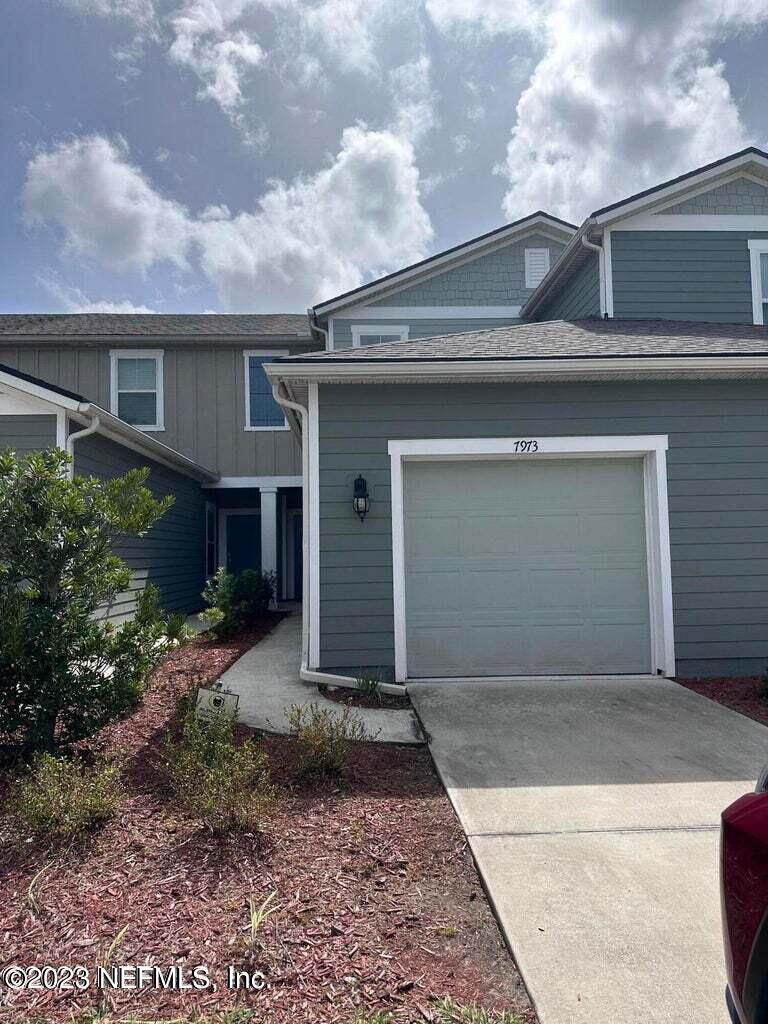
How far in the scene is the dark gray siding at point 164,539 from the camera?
8219mm

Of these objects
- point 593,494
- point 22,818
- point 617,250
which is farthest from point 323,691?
point 617,250

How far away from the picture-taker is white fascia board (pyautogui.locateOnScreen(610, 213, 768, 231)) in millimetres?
8805

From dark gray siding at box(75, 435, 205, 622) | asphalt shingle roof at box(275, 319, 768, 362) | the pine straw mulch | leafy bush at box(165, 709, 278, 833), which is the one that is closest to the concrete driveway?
the pine straw mulch

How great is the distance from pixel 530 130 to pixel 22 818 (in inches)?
513

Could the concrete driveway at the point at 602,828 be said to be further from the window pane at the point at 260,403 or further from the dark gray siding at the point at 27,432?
the window pane at the point at 260,403

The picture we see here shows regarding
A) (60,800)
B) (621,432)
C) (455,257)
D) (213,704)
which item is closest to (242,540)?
(455,257)

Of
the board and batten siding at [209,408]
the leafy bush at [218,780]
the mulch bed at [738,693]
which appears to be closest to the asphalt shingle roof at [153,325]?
the board and batten siding at [209,408]

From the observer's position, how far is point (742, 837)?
1.64 m

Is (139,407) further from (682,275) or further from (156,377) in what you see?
(682,275)

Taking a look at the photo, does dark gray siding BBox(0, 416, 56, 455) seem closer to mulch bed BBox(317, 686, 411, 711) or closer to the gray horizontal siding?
mulch bed BBox(317, 686, 411, 711)

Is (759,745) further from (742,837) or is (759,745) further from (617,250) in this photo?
(617,250)

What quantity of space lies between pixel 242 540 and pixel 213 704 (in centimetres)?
1148

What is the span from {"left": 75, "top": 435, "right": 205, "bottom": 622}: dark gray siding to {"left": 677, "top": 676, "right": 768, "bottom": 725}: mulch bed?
6.23 metres

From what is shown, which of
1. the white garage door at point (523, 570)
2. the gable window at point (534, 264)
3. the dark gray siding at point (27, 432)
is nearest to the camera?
the white garage door at point (523, 570)
